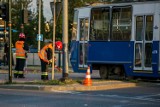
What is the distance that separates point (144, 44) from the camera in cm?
2189

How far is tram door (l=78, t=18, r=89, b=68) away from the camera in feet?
80.2

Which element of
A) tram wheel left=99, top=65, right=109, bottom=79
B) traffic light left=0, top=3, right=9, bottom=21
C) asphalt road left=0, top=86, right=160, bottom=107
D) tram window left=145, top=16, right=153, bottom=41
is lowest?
asphalt road left=0, top=86, right=160, bottom=107

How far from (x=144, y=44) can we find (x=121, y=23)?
1770mm

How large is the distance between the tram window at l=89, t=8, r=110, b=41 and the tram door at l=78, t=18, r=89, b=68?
0.40m

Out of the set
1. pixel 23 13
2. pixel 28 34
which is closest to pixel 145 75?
pixel 23 13

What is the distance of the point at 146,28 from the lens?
22.0 meters

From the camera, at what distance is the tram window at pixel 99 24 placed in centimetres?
2356

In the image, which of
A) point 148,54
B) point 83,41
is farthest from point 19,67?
point 148,54

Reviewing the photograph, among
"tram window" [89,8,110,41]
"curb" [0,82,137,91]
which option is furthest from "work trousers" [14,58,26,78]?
"curb" [0,82,137,91]

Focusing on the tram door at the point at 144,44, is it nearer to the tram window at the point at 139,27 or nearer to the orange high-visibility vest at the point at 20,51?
the tram window at the point at 139,27

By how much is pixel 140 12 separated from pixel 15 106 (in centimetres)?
1080

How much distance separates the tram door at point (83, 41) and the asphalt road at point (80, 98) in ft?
19.6

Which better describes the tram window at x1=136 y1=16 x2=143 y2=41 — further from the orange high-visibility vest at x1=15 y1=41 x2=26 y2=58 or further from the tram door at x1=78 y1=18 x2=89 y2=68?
the orange high-visibility vest at x1=15 y1=41 x2=26 y2=58

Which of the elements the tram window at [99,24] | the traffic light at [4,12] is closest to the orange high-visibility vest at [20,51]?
the tram window at [99,24]
